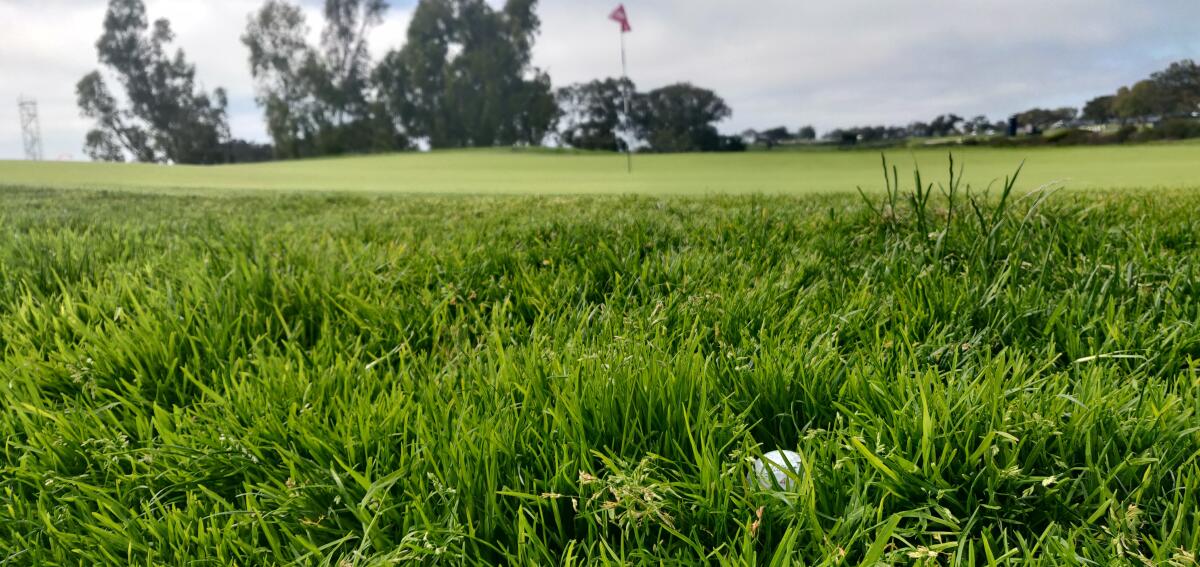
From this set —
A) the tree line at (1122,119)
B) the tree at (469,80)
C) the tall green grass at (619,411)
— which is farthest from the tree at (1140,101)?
the tree at (469,80)

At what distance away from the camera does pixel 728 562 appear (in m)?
1.02

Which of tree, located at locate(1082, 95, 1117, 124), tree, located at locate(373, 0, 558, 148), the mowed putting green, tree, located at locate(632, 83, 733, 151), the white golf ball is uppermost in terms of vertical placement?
tree, located at locate(373, 0, 558, 148)

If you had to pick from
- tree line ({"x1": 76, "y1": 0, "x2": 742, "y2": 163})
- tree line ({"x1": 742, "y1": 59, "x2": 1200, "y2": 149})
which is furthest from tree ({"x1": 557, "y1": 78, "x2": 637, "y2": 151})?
tree line ({"x1": 742, "y1": 59, "x2": 1200, "y2": 149})

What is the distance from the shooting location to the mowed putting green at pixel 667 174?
37.2ft

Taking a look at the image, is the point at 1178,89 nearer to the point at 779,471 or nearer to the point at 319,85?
the point at 779,471

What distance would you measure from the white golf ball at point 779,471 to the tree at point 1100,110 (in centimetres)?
2915

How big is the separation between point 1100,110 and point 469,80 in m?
41.9

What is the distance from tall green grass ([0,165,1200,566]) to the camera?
1151 mm

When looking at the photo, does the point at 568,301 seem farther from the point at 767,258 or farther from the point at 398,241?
the point at 398,241

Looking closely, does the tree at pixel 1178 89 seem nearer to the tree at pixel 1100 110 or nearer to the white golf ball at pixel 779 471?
the tree at pixel 1100 110

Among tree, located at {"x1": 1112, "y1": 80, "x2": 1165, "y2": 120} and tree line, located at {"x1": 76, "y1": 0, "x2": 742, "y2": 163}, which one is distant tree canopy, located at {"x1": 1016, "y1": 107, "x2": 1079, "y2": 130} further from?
tree line, located at {"x1": 76, "y1": 0, "x2": 742, "y2": 163}

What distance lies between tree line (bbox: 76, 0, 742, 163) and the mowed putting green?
2715cm

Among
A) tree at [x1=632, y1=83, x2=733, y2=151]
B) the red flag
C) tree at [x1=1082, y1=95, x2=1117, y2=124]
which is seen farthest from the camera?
tree at [x1=632, y1=83, x2=733, y2=151]

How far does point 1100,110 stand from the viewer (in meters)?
25.3
